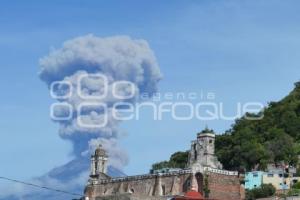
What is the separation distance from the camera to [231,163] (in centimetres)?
9588

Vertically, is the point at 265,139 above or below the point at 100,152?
above

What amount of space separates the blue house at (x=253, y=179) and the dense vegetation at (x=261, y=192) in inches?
120

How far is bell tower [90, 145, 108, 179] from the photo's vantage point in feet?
260

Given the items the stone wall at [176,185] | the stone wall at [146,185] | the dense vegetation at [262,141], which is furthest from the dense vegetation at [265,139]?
the stone wall at [146,185]

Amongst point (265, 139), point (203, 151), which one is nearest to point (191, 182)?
Answer: point (203, 151)

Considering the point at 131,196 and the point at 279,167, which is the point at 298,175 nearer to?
the point at 279,167

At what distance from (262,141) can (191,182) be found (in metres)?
36.8

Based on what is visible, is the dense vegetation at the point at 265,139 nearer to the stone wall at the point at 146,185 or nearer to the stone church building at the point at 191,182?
the stone church building at the point at 191,182

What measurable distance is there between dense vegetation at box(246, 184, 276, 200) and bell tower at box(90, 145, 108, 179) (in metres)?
15.3

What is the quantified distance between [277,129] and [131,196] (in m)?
48.3

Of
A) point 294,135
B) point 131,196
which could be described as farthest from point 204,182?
point 294,135

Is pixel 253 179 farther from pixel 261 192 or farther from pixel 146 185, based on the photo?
pixel 146 185

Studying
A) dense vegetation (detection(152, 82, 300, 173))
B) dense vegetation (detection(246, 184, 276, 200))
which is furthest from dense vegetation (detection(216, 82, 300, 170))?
dense vegetation (detection(246, 184, 276, 200))

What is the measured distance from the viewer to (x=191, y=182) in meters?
69.0
